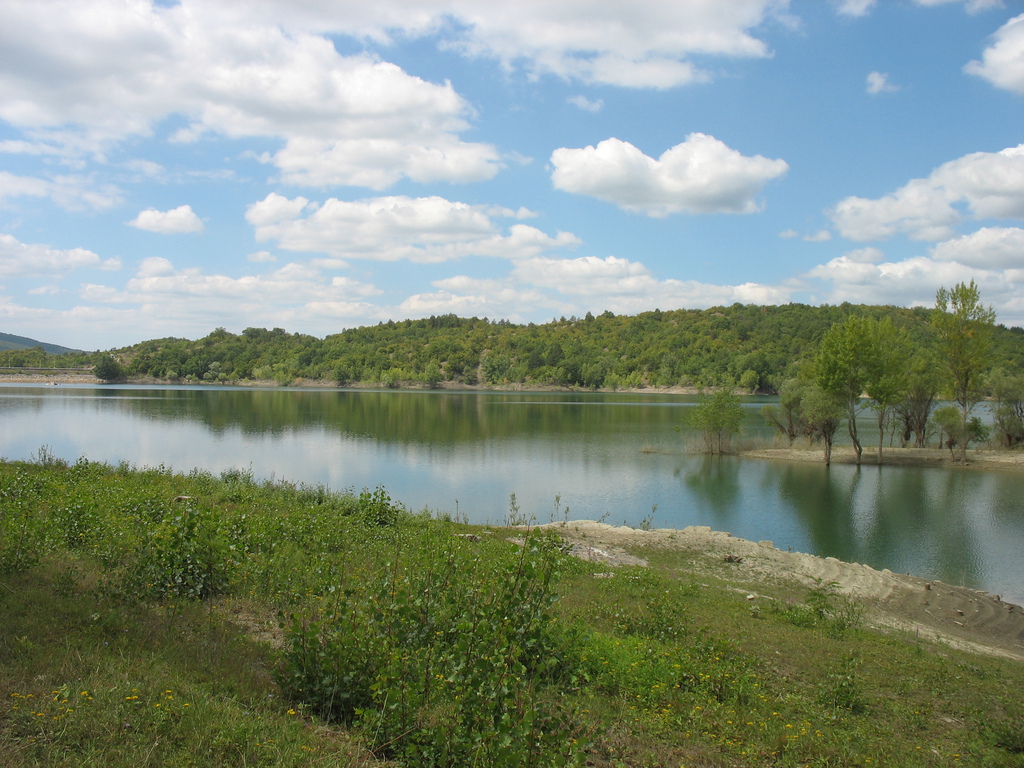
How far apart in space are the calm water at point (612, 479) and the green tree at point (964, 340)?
21.8ft

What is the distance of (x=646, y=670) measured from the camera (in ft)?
22.6

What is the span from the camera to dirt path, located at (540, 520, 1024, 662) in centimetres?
1213

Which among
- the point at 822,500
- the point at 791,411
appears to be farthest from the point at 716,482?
the point at 791,411

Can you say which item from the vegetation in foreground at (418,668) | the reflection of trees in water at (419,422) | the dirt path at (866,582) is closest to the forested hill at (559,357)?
Answer: the reflection of trees in water at (419,422)

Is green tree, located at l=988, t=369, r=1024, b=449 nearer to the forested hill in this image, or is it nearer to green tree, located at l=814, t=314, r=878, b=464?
green tree, located at l=814, t=314, r=878, b=464

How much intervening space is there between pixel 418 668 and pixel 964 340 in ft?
148

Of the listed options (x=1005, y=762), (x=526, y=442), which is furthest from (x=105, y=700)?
(x=526, y=442)

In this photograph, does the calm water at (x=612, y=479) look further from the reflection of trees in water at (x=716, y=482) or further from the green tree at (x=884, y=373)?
the green tree at (x=884, y=373)

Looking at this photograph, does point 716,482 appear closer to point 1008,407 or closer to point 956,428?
point 956,428

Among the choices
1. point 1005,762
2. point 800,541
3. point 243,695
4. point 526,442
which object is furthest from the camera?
point 526,442

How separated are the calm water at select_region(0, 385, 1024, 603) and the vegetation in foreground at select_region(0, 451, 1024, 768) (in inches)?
475

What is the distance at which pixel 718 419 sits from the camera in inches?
1695

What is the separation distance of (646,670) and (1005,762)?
3.34 metres

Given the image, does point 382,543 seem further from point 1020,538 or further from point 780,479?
point 780,479
